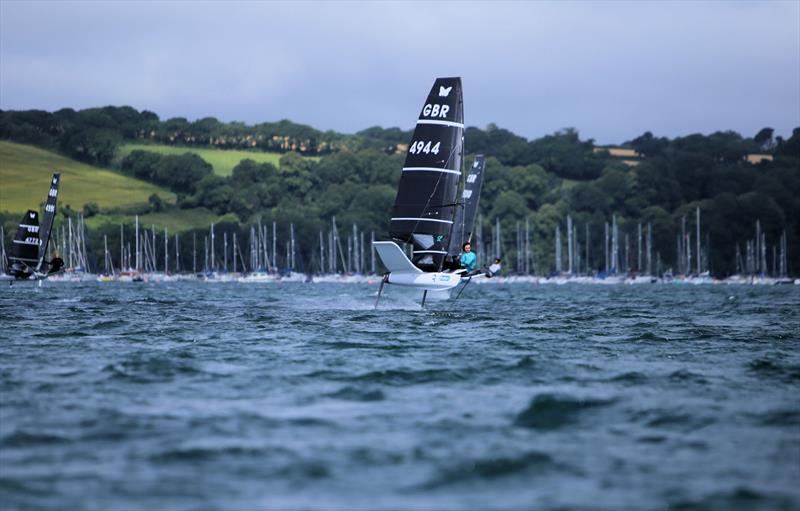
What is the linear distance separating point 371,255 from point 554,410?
179 meters

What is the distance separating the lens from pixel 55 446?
47.3ft

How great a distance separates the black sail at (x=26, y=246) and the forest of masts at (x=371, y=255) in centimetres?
8083

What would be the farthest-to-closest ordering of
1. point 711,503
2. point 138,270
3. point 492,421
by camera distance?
point 138,270, point 492,421, point 711,503

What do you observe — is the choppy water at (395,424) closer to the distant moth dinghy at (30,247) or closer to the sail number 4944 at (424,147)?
the sail number 4944 at (424,147)

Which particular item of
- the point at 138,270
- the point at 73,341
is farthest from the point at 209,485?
the point at 138,270

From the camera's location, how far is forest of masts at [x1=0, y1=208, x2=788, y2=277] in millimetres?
172000

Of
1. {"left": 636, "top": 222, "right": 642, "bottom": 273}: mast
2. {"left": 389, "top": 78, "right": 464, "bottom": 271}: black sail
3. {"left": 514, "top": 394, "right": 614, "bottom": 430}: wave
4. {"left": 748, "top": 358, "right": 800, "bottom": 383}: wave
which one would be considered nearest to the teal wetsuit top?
{"left": 389, "top": 78, "right": 464, "bottom": 271}: black sail

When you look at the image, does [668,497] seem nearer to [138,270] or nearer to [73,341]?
[73,341]

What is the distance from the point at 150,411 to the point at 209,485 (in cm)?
471

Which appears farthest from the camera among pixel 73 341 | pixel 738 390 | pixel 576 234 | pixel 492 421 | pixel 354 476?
pixel 576 234

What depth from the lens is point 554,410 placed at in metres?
17.1

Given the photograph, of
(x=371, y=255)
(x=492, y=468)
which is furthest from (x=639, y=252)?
(x=492, y=468)

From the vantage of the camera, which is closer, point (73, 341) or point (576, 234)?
point (73, 341)

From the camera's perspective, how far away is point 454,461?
13438 millimetres
